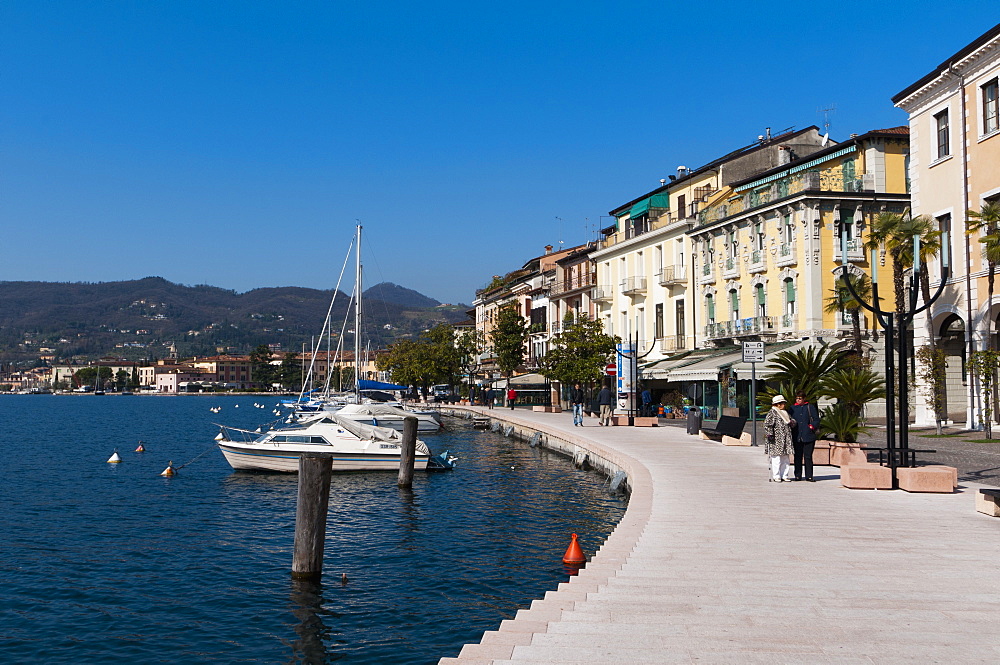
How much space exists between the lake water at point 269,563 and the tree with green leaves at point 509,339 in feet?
144

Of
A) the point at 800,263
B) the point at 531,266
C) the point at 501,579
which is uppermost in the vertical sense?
the point at 531,266

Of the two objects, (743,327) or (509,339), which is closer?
(743,327)

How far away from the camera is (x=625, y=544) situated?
36.4 feet

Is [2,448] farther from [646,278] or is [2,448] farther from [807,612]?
[807,612]

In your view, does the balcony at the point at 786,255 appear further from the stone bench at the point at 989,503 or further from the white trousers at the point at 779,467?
the stone bench at the point at 989,503

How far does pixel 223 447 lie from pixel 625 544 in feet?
71.2

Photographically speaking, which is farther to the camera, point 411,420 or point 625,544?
point 411,420

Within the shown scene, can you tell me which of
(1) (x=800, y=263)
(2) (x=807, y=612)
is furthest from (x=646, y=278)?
(2) (x=807, y=612)

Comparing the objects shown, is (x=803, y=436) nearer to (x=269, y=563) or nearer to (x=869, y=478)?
(x=869, y=478)

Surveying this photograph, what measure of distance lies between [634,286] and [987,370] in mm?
30832

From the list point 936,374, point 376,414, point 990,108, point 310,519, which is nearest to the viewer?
point 310,519

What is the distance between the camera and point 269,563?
624 inches

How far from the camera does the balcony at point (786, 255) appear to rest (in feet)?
141

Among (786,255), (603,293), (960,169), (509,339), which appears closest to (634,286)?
(603,293)
